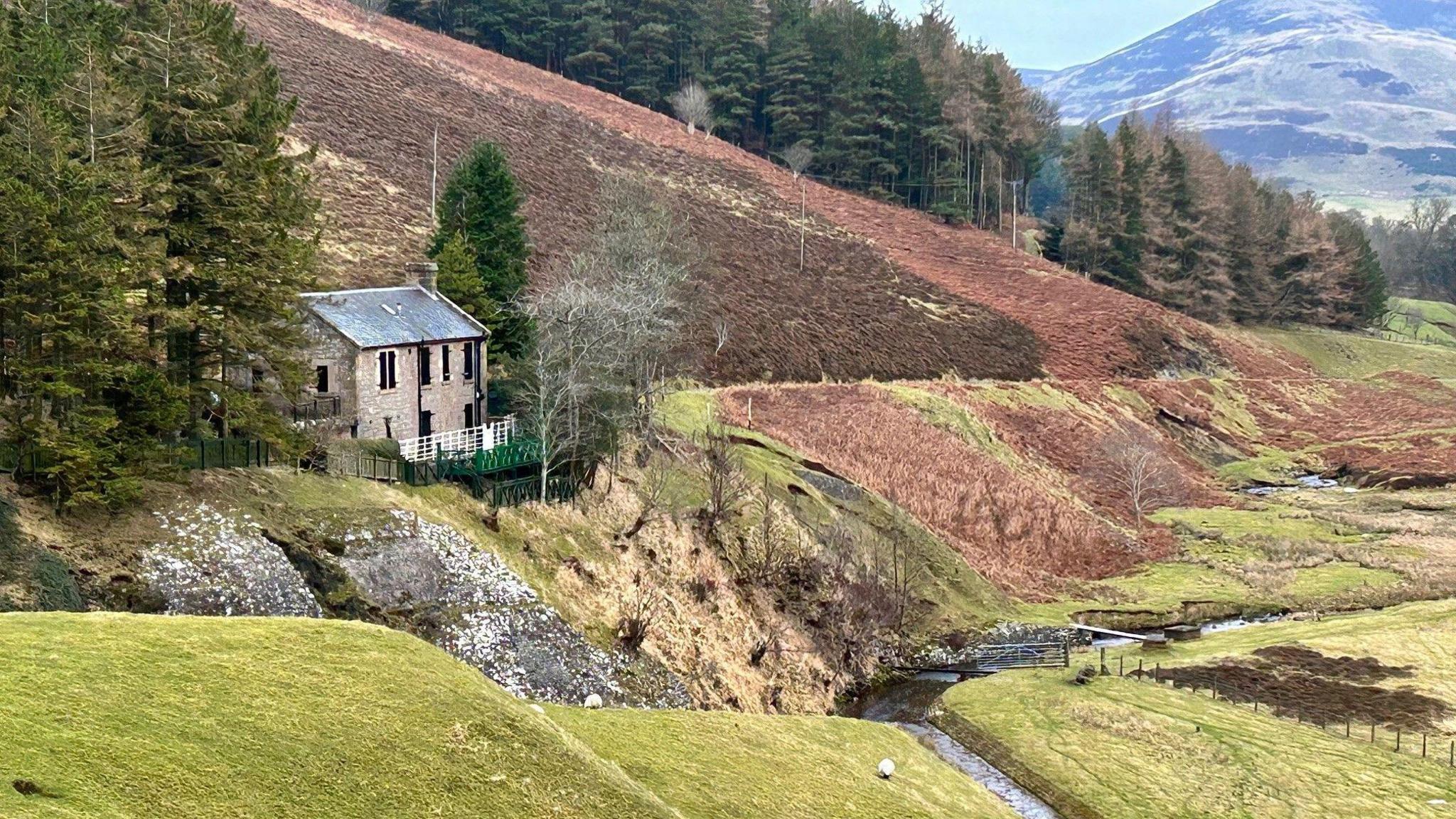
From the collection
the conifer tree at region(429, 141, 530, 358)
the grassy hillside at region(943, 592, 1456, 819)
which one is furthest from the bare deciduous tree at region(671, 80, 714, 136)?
the grassy hillside at region(943, 592, 1456, 819)

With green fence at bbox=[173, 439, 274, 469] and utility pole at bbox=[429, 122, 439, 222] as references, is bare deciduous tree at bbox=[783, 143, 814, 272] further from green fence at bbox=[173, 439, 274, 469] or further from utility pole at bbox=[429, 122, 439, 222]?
green fence at bbox=[173, 439, 274, 469]

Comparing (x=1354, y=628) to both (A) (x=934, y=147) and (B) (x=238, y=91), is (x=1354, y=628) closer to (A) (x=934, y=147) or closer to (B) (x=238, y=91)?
(B) (x=238, y=91)

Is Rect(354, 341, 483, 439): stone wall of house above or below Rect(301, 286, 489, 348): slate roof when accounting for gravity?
below

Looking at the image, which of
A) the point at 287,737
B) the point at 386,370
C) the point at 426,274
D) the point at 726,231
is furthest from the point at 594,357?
the point at 726,231

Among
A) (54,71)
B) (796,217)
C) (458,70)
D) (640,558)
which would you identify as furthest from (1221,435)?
(54,71)

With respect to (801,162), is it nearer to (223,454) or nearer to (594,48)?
(594,48)

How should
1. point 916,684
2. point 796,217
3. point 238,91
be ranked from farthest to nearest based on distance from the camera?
point 796,217, point 916,684, point 238,91

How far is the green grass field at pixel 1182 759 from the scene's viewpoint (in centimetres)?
3675

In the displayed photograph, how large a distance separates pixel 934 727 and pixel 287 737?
2842 cm

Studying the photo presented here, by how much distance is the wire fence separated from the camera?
40.9 m

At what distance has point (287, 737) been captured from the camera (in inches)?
854

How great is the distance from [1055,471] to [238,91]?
55.7 meters

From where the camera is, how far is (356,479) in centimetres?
4272

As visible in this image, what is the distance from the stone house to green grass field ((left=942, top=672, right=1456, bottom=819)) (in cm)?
2344
